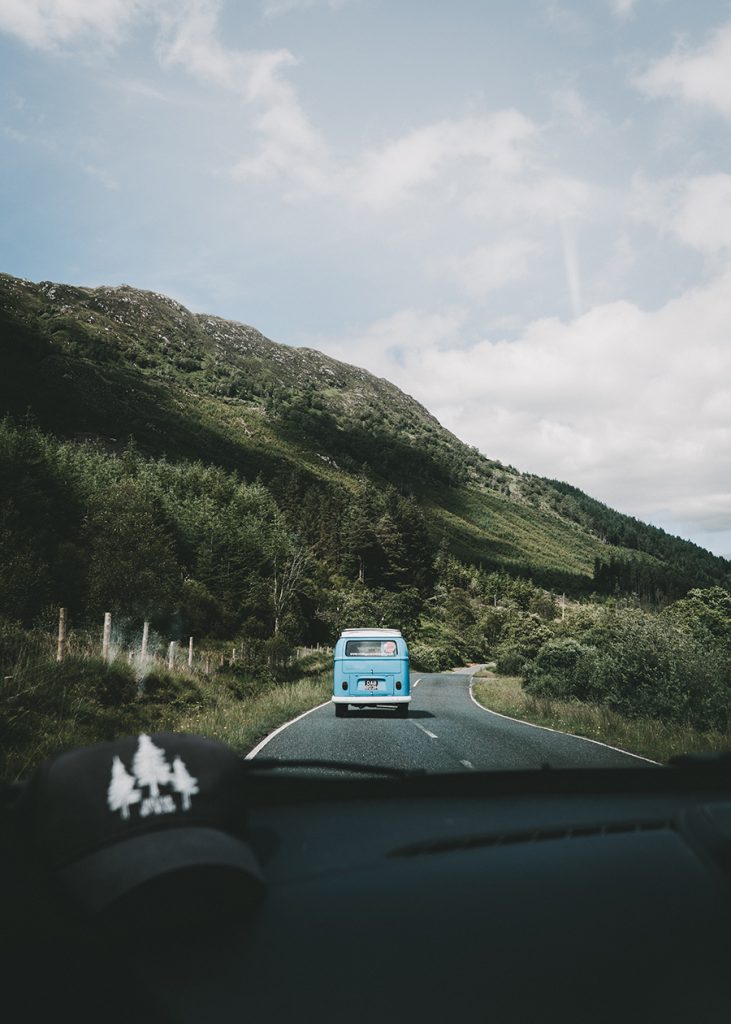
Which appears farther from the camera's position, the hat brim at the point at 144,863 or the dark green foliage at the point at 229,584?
the dark green foliage at the point at 229,584

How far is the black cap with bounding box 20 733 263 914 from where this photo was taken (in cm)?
156

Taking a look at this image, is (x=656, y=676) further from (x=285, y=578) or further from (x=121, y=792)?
(x=285, y=578)

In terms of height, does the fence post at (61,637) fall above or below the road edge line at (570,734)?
above

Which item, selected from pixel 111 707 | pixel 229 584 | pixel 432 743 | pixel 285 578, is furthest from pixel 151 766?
pixel 229 584

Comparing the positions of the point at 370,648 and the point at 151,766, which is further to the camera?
the point at 370,648

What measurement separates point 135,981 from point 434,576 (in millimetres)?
99840

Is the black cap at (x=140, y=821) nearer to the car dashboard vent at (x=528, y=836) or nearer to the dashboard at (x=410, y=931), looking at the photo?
the dashboard at (x=410, y=931)

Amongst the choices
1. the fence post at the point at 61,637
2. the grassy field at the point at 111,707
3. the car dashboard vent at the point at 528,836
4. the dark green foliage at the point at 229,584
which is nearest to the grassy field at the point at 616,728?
the dark green foliage at the point at 229,584

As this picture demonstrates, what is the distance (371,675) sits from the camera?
18062 mm

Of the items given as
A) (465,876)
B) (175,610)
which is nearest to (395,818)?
(465,876)

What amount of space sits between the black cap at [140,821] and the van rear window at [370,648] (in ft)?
55.1

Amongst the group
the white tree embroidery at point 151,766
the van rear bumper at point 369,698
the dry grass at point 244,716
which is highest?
the white tree embroidery at point 151,766

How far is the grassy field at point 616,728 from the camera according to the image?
11836 millimetres

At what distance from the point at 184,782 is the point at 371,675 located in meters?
16.6
